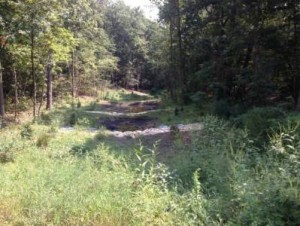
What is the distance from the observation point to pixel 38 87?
25.1 m

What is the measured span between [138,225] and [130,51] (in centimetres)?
5095

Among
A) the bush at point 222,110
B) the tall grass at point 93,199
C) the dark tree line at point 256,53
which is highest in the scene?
the dark tree line at point 256,53

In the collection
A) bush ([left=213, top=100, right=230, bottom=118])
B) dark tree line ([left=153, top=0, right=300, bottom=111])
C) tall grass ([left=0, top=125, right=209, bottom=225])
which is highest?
dark tree line ([left=153, top=0, right=300, bottom=111])

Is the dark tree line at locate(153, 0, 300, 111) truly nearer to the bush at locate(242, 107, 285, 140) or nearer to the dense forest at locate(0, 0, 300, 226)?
the dense forest at locate(0, 0, 300, 226)

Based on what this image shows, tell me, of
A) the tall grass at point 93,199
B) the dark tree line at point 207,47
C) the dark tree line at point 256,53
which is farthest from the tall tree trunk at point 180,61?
the tall grass at point 93,199

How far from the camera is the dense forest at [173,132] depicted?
4207mm

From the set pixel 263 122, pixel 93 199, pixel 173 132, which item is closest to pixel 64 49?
pixel 173 132

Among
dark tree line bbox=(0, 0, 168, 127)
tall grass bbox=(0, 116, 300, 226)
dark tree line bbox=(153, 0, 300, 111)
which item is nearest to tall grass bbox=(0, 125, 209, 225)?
tall grass bbox=(0, 116, 300, 226)

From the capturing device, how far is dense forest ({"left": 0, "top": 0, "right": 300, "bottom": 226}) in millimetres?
4207

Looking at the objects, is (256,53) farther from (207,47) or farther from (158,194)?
(158,194)

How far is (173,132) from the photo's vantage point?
11.1m

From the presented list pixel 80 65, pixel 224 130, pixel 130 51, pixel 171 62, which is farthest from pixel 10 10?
pixel 130 51

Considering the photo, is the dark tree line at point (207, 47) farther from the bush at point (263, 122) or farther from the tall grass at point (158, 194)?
the tall grass at point (158, 194)

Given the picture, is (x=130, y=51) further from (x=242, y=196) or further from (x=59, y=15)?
(x=242, y=196)
